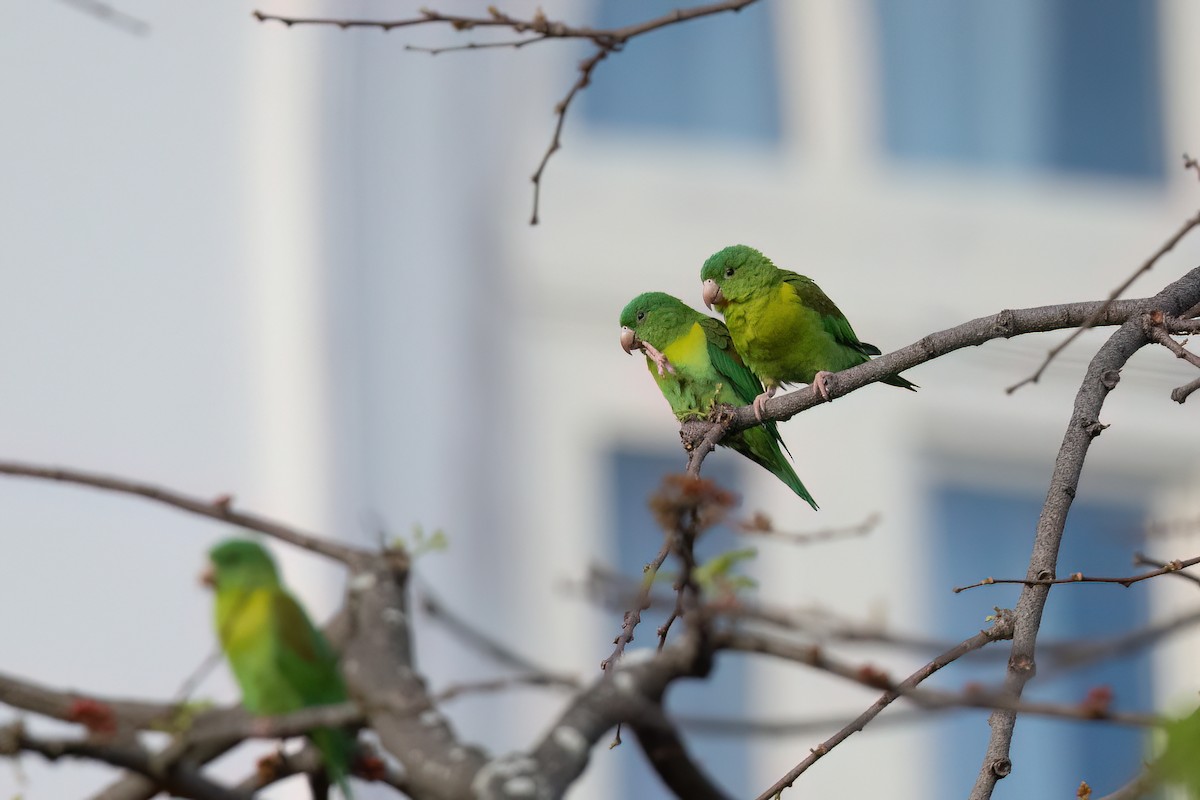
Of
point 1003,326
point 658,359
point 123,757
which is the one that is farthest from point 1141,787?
point 658,359

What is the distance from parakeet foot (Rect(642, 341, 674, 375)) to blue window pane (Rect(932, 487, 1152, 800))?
589 cm

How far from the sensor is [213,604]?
430cm

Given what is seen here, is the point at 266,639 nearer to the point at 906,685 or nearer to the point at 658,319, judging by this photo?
the point at 658,319

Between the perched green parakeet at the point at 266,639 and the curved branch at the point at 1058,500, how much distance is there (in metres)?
1.90

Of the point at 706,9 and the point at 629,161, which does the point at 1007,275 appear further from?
the point at 706,9

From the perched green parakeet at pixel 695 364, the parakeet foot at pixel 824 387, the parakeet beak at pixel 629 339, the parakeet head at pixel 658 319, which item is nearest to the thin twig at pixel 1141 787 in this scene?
the parakeet foot at pixel 824 387

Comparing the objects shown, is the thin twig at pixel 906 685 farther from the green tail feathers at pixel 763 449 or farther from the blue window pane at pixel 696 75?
the blue window pane at pixel 696 75

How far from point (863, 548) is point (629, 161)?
2687mm

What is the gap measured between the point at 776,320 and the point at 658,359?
10.5 inches

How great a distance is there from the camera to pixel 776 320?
10.9ft

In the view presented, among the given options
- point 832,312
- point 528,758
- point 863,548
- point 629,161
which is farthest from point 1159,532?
point 629,161

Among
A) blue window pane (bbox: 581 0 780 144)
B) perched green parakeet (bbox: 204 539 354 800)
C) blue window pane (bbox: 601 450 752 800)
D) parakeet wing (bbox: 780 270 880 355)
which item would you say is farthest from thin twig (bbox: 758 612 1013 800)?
blue window pane (bbox: 581 0 780 144)

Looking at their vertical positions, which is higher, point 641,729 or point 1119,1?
point 1119,1

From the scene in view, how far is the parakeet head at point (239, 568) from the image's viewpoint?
4.21 m
